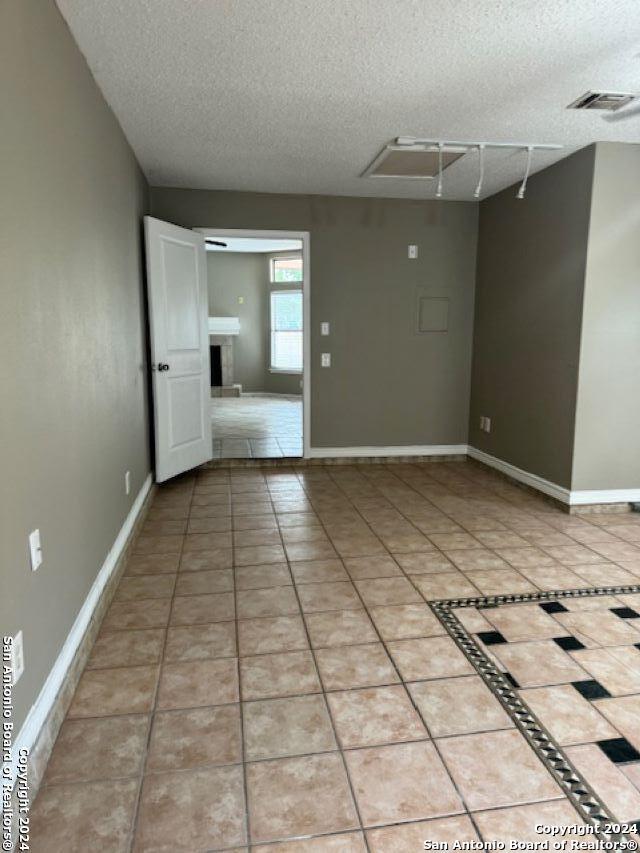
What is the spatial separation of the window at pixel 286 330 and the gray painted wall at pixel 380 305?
4658 millimetres

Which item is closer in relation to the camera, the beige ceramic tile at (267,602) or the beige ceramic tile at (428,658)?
the beige ceramic tile at (428,658)

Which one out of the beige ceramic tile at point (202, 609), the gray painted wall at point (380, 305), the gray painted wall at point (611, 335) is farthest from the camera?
the gray painted wall at point (380, 305)

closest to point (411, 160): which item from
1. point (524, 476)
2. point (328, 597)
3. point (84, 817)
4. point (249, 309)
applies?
point (524, 476)

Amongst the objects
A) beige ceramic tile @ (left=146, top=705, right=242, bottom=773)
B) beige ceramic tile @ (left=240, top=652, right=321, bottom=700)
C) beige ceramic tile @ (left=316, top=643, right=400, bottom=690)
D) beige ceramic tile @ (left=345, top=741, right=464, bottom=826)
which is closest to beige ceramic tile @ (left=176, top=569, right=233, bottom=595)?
beige ceramic tile @ (left=240, top=652, right=321, bottom=700)

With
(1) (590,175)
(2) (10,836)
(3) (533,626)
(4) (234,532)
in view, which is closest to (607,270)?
(1) (590,175)

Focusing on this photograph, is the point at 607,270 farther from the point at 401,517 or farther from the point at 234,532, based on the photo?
the point at 234,532

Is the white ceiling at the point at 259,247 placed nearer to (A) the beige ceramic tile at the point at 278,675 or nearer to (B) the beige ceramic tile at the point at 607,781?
(A) the beige ceramic tile at the point at 278,675

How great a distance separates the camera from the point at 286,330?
9867mm

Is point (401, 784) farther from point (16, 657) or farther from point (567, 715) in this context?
point (16, 657)

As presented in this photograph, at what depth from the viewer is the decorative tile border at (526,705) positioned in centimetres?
146

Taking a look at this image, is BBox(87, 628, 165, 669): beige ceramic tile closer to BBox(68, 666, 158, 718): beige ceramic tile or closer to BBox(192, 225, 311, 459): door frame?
BBox(68, 666, 158, 718): beige ceramic tile

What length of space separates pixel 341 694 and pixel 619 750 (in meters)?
0.86

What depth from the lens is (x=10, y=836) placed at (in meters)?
1.33

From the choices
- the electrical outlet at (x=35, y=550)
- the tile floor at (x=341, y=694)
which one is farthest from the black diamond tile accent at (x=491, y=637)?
the electrical outlet at (x=35, y=550)
